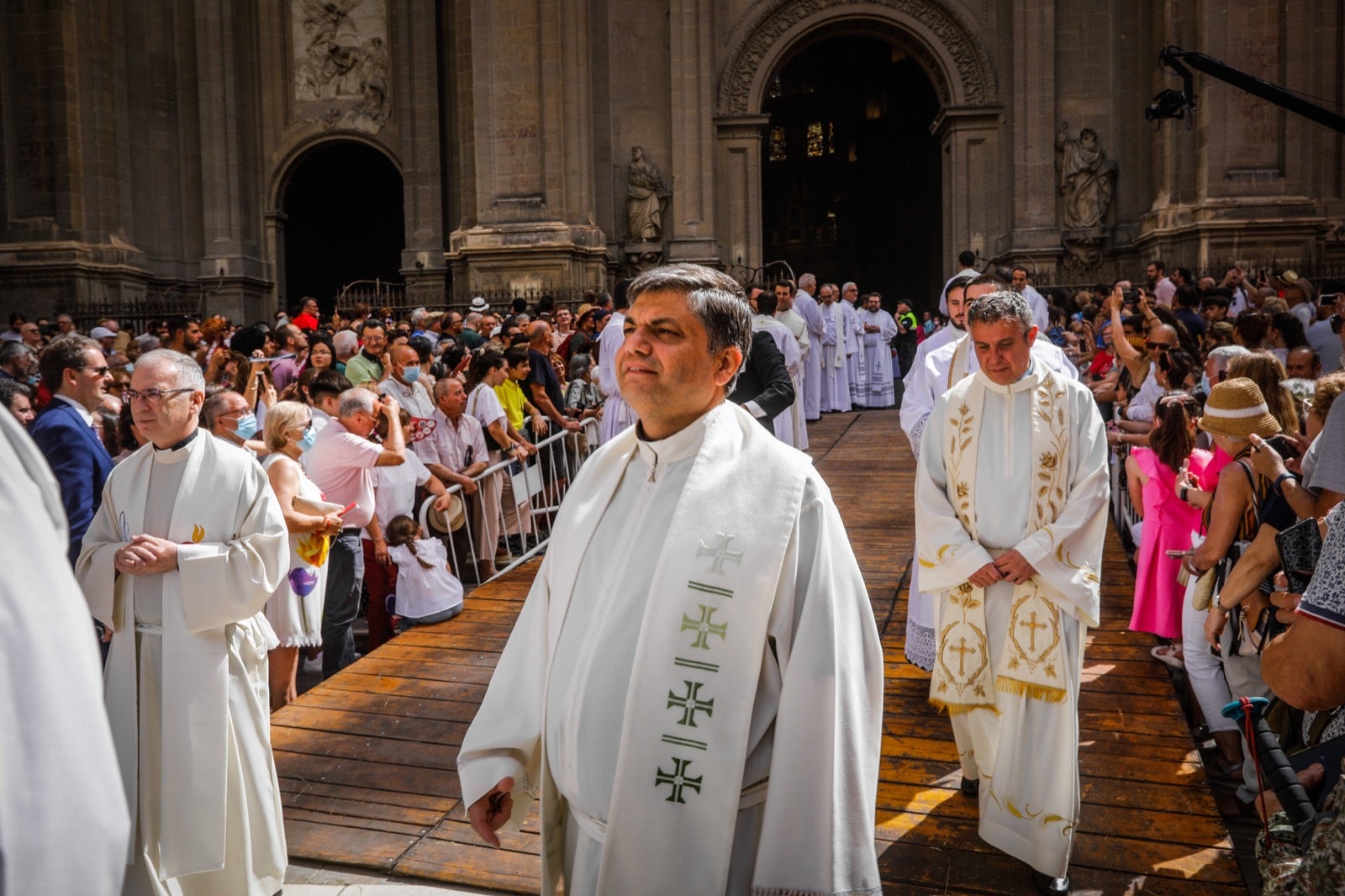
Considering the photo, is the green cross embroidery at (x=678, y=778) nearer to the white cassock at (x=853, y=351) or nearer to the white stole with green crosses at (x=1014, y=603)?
the white stole with green crosses at (x=1014, y=603)

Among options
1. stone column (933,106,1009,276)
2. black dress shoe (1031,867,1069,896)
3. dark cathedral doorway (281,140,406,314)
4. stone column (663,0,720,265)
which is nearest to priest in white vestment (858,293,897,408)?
stone column (933,106,1009,276)

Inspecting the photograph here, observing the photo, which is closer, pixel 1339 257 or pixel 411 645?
pixel 411 645

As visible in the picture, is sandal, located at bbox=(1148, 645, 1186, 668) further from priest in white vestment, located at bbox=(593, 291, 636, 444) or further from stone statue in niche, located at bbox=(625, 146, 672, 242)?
stone statue in niche, located at bbox=(625, 146, 672, 242)

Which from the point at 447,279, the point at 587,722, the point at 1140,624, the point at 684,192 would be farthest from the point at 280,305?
the point at 587,722

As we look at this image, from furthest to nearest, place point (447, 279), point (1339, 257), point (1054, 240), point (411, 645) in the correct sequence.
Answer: point (447, 279)
point (1054, 240)
point (1339, 257)
point (411, 645)

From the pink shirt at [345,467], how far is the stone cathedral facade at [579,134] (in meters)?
12.7

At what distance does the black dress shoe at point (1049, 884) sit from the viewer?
3.81m

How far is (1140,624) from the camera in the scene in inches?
240

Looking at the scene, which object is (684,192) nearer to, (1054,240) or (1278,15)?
(1054,240)

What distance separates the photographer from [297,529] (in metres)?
5.57

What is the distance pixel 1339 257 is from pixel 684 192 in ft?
36.4

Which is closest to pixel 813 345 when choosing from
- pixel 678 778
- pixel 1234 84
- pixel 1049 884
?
pixel 1234 84

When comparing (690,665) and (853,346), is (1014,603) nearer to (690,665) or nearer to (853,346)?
(690,665)

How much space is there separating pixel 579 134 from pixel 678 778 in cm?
1912
